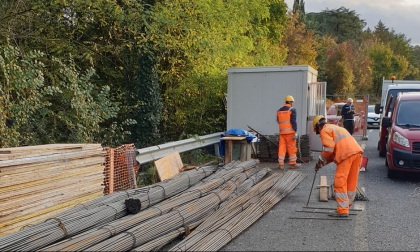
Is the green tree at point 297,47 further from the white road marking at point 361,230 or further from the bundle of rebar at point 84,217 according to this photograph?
the bundle of rebar at point 84,217

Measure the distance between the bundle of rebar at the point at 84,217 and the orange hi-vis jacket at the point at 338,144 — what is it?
2641 mm

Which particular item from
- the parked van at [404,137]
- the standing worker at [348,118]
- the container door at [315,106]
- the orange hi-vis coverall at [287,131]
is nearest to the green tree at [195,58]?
the container door at [315,106]

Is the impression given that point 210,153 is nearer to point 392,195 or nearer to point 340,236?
point 392,195

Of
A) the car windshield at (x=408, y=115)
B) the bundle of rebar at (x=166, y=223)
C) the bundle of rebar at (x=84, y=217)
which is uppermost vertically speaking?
the car windshield at (x=408, y=115)

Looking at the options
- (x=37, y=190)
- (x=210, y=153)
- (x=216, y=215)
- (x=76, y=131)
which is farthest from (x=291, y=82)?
(x=37, y=190)

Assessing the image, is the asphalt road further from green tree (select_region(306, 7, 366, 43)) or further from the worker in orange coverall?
green tree (select_region(306, 7, 366, 43))

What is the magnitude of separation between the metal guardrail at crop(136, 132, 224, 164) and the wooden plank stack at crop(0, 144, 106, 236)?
1.57 meters

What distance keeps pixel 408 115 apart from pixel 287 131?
9.94 feet

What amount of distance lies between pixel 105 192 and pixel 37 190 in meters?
1.85

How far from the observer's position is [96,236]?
517cm

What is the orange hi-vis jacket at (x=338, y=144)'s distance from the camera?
7.14 meters

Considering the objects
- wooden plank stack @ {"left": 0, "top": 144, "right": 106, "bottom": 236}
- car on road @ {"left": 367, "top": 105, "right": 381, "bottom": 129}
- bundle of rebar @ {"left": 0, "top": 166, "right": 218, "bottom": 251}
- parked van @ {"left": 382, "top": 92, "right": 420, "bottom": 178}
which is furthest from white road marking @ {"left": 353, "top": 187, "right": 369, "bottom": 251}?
car on road @ {"left": 367, "top": 105, "right": 381, "bottom": 129}

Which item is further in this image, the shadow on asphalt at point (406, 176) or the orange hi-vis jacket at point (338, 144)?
the shadow on asphalt at point (406, 176)

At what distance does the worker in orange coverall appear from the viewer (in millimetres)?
7008
